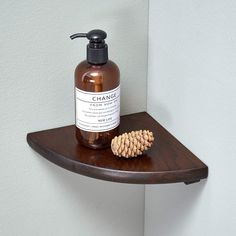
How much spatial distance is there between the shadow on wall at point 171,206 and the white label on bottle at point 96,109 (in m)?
0.15

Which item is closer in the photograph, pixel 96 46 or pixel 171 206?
pixel 96 46

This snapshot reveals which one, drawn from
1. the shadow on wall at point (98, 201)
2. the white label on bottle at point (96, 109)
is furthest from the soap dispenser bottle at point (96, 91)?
the shadow on wall at point (98, 201)

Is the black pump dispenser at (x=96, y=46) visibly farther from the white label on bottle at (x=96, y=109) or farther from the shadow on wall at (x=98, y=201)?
the shadow on wall at (x=98, y=201)

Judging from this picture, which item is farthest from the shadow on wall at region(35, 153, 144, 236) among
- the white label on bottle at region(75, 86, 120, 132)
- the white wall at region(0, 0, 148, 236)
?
the white label on bottle at region(75, 86, 120, 132)

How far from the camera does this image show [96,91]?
0.49 metres

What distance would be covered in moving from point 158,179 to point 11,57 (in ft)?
0.78

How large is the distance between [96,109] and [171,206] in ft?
0.73

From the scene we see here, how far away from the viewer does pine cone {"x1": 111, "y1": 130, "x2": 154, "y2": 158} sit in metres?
0.49

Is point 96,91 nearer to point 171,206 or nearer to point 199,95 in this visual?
point 199,95

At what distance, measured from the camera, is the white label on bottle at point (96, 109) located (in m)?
0.49

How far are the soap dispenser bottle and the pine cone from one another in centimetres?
3

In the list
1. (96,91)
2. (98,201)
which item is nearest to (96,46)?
(96,91)

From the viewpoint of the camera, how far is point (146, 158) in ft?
1.67

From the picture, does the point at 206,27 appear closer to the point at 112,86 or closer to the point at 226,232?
the point at 112,86
